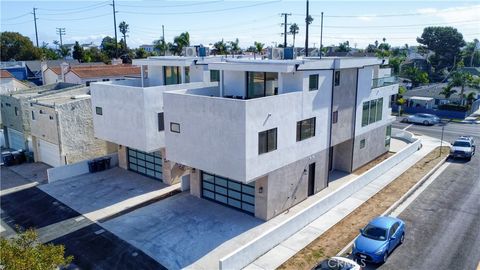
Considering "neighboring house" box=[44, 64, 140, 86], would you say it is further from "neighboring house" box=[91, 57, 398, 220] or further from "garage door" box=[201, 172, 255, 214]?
"garage door" box=[201, 172, 255, 214]

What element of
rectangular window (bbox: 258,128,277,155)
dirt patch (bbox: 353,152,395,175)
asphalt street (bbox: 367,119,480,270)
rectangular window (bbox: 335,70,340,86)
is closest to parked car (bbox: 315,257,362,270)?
asphalt street (bbox: 367,119,480,270)

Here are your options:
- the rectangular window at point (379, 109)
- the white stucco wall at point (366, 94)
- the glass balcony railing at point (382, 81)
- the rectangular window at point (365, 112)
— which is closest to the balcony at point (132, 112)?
the white stucco wall at point (366, 94)

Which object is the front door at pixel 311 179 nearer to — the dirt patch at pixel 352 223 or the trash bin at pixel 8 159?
the dirt patch at pixel 352 223

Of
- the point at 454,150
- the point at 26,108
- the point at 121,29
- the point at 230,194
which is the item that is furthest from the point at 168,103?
the point at 121,29

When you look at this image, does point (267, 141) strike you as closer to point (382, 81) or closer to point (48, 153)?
point (382, 81)

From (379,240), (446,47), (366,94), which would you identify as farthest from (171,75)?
(446,47)

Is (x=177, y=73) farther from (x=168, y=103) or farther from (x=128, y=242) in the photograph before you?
(x=128, y=242)
